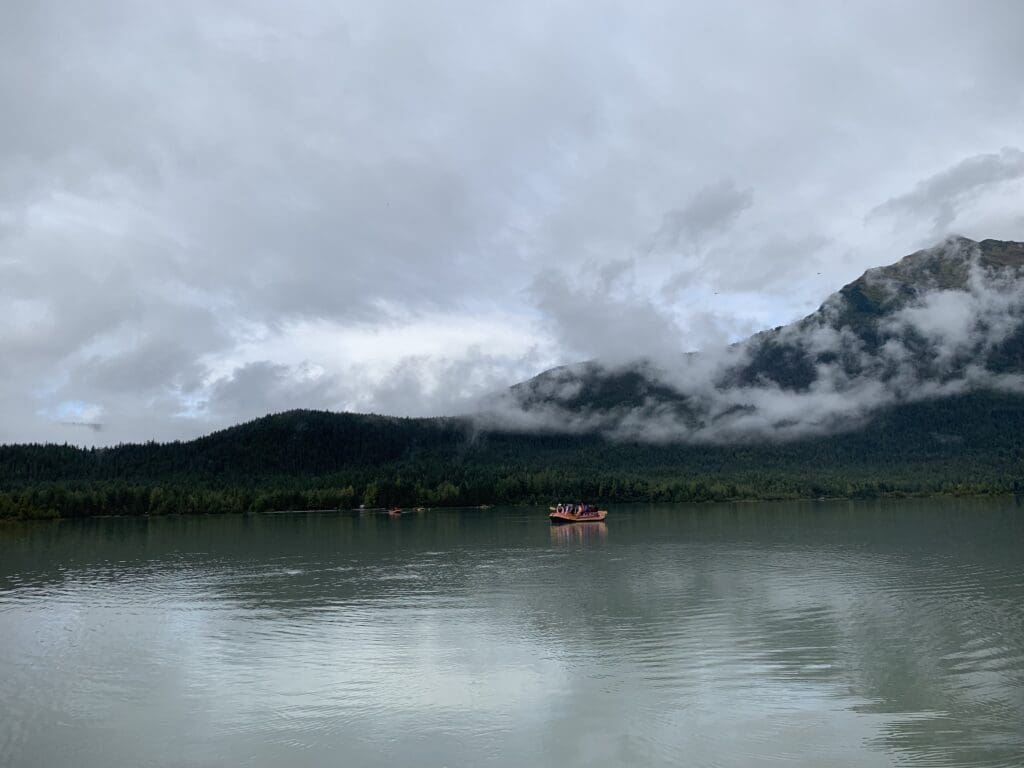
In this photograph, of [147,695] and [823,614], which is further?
[823,614]

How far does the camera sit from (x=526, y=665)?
2655cm

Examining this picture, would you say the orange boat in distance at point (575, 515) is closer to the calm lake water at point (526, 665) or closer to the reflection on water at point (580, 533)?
the reflection on water at point (580, 533)

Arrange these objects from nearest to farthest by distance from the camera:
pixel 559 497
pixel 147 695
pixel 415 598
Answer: pixel 147 695 < pixel 415 598 < pixel 559 497

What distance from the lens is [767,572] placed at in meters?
51.6

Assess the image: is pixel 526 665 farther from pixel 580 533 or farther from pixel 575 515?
pixel 575 515

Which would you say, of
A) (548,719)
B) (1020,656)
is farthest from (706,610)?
(548,719)

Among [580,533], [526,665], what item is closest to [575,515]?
[580,533]

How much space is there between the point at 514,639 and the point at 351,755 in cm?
1364

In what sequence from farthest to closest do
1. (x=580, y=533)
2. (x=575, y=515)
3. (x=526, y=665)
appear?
(x=575, y=515)
(x=580, y=533)
(x=526, y=665)

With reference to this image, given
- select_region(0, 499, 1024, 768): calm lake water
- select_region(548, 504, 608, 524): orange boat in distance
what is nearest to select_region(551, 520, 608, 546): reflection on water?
select_region(548, 504, 608, 524): orange boat in distance

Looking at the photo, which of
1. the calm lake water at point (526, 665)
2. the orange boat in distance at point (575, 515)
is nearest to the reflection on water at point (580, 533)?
the orange boat in distance at point (575, 515)

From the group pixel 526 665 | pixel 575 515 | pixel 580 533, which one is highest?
pixel 526 665

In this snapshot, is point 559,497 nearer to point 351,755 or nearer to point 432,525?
point 432,525

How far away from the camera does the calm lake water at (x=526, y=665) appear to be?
18.7 meters
